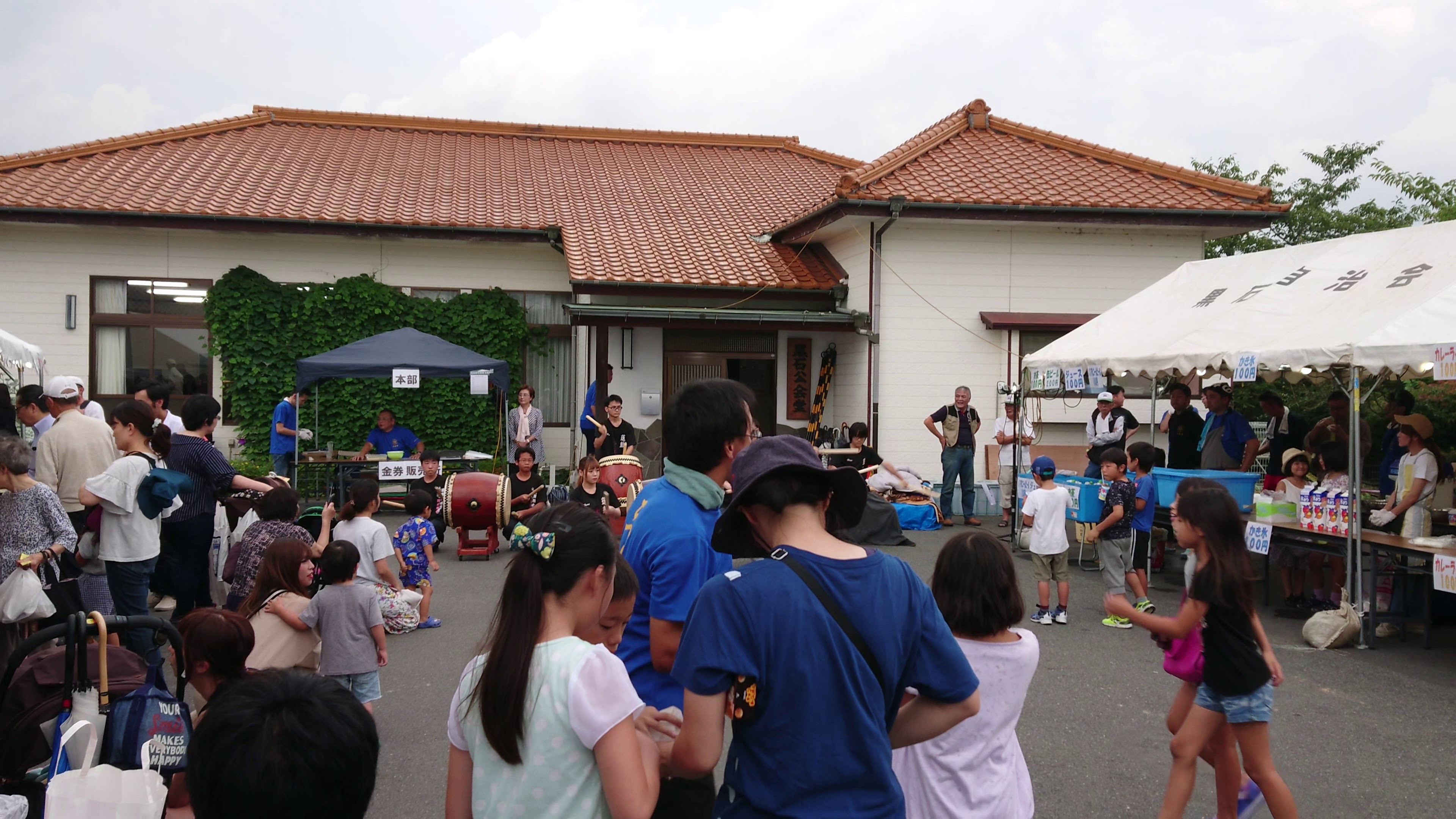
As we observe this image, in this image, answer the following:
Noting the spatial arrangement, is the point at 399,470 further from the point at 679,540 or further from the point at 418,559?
the point at 679,540

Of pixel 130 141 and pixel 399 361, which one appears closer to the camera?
pixel 399 361

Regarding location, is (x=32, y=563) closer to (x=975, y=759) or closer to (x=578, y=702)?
(x=578, y=702)

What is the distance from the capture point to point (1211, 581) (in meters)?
3.78

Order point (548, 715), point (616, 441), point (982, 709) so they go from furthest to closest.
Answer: point (616, 441) → point (982, 709) → point (548, 715)

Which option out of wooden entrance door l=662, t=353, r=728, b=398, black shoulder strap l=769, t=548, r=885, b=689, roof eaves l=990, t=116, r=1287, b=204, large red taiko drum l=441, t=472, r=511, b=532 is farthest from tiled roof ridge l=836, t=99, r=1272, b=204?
black shoulder strap l=769, t=548, r=885, b=689

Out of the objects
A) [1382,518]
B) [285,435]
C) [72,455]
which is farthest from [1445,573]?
[285,435]

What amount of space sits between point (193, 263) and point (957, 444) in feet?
40.2

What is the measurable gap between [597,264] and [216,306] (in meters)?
5.99

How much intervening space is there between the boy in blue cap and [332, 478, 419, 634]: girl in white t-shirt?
4954 millimetres

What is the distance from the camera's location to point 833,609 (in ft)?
6.48

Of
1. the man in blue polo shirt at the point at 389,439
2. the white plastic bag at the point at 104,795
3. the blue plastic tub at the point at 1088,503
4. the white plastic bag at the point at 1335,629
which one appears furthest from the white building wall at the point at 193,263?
the white plastic bag at the point at 104,795

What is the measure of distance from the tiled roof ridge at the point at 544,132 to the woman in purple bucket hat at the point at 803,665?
21059mm

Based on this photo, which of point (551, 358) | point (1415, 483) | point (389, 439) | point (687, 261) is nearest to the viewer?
point (1415, 483)

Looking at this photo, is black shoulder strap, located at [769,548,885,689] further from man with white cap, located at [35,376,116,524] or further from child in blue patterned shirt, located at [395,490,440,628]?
child in blue patterned shirt, located at [395,490,440,628]
